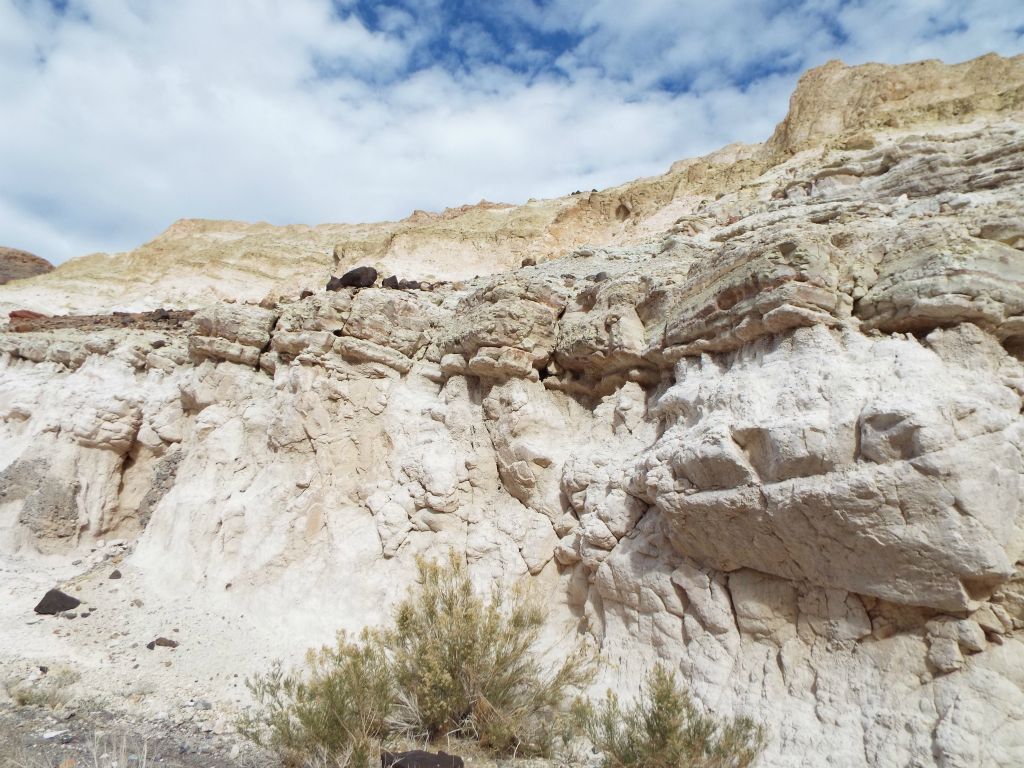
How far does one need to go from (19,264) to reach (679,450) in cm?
4081

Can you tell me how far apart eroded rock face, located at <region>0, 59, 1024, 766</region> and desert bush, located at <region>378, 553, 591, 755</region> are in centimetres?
82

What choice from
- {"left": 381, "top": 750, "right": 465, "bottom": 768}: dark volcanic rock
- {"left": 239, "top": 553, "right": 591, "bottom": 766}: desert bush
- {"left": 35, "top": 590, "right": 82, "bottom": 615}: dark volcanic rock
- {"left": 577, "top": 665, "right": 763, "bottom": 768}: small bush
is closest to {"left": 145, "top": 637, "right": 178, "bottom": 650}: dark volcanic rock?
{"left": 35, "top": 590, "right": 82, "bottom": 615}: dark volcanic rock

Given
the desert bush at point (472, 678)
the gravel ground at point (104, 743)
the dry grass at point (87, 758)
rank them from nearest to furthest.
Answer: the dry grass at point (87, 758)
the gravel ground at point (104, 743)
the desert bush at point (472, 678)

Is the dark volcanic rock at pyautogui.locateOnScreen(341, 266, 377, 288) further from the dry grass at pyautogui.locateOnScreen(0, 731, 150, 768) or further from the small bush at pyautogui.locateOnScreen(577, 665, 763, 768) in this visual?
the small bush at pyautogui.locateOnScreen(577, 665, 763, 768)

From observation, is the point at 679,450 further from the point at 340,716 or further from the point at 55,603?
the point at 55,603

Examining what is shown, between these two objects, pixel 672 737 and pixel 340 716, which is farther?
pixel 340 716

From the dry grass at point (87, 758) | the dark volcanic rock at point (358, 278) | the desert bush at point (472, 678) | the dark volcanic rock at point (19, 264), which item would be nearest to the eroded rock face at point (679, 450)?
the desert bush at point (472, 678)

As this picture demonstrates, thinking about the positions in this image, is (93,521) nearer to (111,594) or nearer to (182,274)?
(111,594)

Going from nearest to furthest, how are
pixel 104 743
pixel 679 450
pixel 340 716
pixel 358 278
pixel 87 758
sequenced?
pixel 340 716, pixel 87 758, pixel 104 743, pixel 679 450, pixel 358 278

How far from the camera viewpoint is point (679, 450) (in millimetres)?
4727

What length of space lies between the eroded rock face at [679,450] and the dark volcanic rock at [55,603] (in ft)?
2.86

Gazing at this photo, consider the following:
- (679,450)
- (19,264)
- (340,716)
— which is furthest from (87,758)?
(19,264)

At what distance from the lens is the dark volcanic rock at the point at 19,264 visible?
29.1 metres

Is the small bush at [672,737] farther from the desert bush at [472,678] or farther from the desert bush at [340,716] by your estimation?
the desert bush at [340,716]
